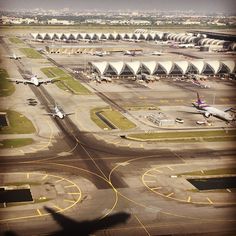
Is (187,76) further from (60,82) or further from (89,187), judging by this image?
(89,187)

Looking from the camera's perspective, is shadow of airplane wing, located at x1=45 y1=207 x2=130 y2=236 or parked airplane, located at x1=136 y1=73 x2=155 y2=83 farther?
parked airplane, located at x1=136 y1=73 x2=155 y2=83

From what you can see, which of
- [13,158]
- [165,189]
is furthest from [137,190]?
[13,158]

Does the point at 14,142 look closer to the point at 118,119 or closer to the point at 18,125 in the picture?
the point at 18,125


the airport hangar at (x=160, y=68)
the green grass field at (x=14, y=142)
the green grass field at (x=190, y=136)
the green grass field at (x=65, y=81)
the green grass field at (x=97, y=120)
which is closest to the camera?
the green grass field at (x=14, y=142)

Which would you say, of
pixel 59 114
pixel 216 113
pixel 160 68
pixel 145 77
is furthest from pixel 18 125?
pixel 160 68

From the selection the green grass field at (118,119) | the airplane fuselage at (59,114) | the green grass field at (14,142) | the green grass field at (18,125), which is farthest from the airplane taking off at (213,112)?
the green grass field at (14,142)

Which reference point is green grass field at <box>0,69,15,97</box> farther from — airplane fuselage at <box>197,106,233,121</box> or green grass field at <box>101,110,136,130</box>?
airplane fuselage at <box>197,106,233,121</box>

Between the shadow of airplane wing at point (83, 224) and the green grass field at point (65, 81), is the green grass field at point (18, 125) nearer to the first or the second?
the green grass field at point (65, 81)

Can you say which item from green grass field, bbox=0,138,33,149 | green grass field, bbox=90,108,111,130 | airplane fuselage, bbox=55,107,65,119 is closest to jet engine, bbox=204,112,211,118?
green grass field, bbox=90,108,111,130
